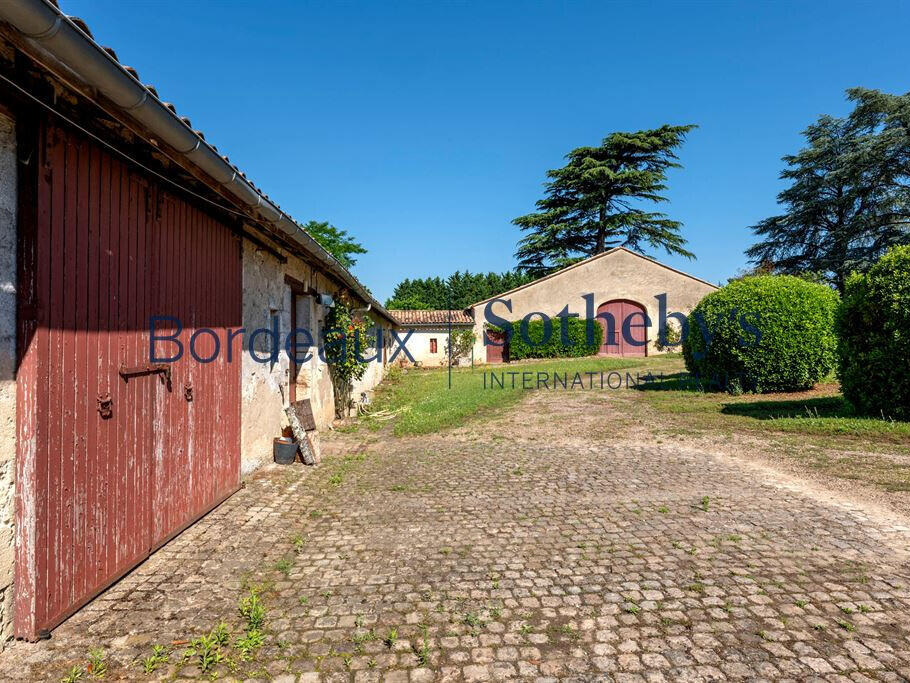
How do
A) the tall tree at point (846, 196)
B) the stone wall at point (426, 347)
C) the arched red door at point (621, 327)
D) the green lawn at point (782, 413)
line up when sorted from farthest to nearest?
the stone wall at point (426, 347) → the arched red door at point (621, 327) → the tall tree at point (846, 196) → the green lawn at point (782, 413)

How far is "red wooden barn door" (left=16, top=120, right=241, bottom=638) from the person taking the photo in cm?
244

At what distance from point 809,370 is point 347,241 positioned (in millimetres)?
37973

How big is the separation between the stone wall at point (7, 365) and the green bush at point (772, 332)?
1185 centimetres

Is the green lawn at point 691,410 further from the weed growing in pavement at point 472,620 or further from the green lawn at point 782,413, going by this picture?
the weed growing in pavement at point 472,620

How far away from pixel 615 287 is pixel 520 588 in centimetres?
2371

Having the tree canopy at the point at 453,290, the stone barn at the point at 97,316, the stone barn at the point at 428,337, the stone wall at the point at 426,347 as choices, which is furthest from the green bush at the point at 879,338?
the tree canopy at the point at 453,290

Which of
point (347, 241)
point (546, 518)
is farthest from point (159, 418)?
point (347, 241)

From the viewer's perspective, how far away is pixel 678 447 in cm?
682

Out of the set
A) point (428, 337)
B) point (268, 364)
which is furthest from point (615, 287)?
point (268, 364)

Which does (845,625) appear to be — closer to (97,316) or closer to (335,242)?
(97,316)

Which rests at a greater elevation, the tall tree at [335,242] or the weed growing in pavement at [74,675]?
the tall tree at [335,242]

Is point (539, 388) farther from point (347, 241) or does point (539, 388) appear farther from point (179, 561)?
point (347, 241)

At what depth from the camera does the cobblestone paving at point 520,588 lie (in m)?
2.32

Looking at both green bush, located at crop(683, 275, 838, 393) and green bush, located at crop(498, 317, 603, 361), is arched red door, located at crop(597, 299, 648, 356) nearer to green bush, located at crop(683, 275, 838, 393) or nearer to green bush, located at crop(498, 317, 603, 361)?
green bush, located at crop(498, 317, 603, 361)
